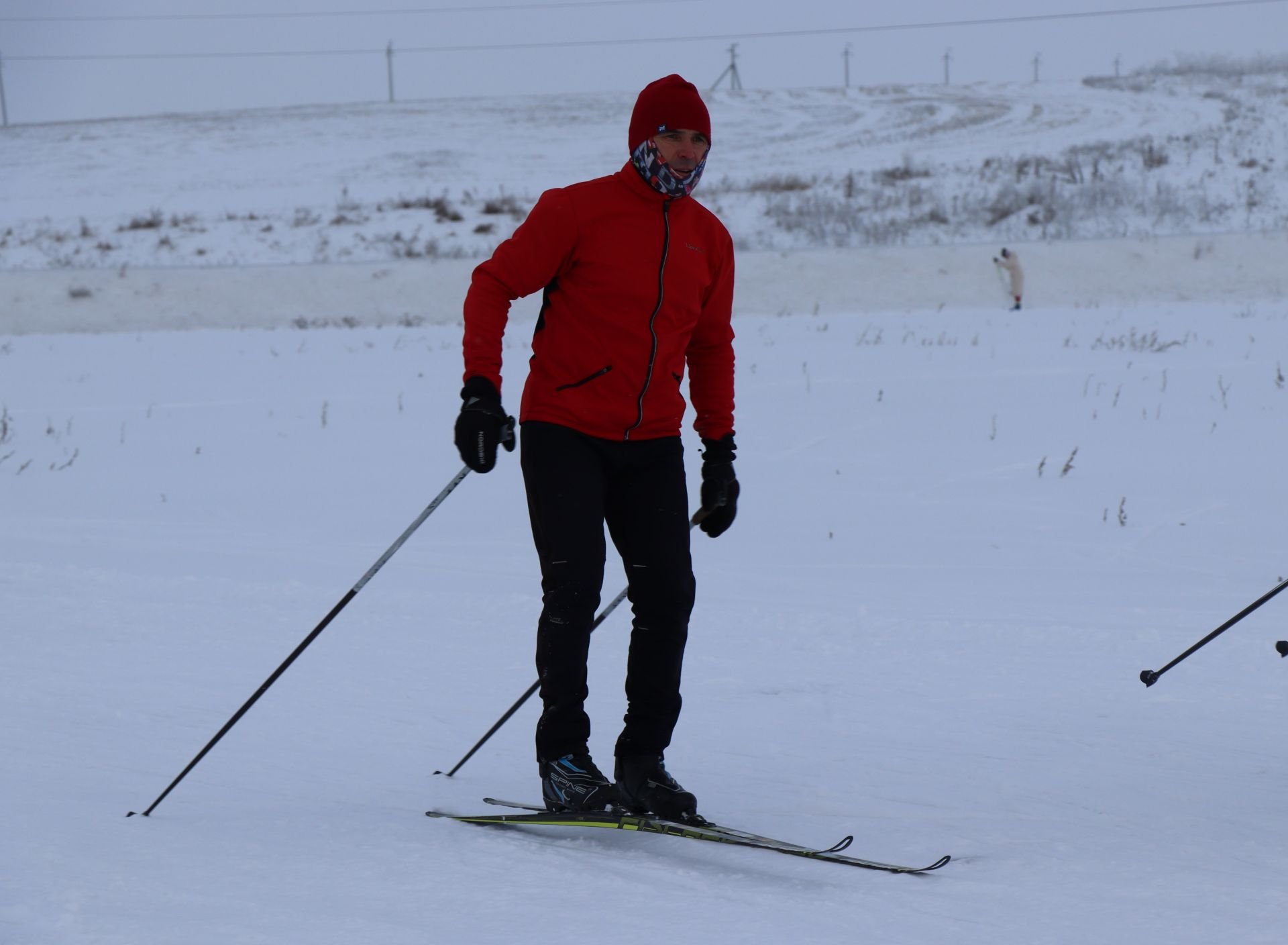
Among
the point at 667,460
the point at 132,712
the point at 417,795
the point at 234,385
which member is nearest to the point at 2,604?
the point at 132,712

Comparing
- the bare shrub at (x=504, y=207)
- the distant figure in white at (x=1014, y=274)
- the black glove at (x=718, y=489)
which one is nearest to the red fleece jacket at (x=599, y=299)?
the black glove at (x=718, y=489)

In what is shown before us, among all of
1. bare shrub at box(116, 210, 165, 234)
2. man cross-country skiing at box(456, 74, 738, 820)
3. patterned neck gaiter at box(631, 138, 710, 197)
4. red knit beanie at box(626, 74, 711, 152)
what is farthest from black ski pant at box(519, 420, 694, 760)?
bare shrub at box(116, 210, 165, 234)

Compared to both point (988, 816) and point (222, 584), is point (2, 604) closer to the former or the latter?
point (222, 584)

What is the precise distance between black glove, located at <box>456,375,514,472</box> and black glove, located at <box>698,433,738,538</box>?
0.57 meters

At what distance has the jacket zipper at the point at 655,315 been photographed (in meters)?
3.14

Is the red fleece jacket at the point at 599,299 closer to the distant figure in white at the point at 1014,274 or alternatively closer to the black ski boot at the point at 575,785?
the black ski boot at the point at 575,785

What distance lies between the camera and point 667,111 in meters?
3.11

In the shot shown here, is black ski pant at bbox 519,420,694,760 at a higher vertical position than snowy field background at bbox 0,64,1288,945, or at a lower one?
higher

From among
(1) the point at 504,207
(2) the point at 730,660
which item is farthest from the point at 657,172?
(1) the point at 504,207

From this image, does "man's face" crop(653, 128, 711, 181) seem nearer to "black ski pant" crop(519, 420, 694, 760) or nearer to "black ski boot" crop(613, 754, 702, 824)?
"black ski pant" crop(519, 420, 694, 760)

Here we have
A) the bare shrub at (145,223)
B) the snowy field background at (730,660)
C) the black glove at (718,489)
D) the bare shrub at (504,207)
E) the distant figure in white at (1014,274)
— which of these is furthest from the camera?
the bare shrub at (145,223)

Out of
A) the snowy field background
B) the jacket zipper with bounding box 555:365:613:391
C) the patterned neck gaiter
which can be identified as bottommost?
the snowy field background

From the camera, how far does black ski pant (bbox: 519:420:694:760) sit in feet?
10.3

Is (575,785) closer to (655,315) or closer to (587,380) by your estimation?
(587,380)
